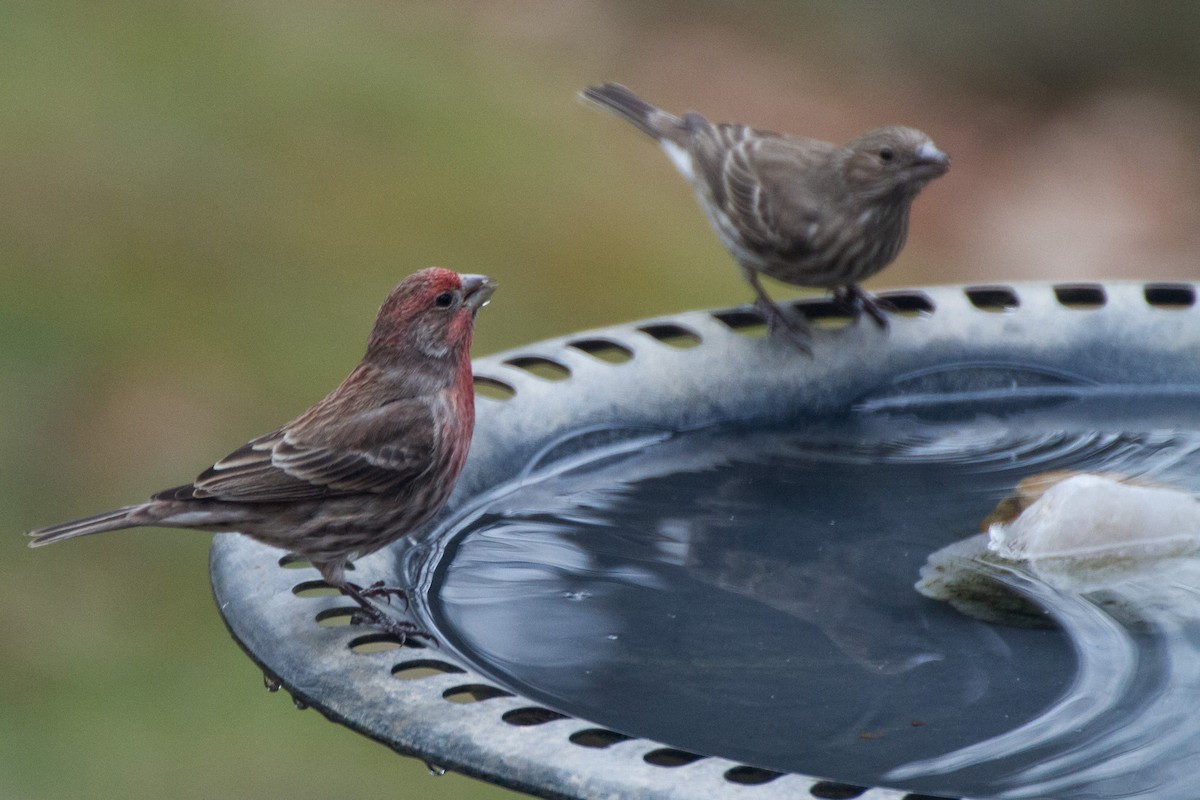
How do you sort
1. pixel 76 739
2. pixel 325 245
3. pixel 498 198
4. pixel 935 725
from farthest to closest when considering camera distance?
pixel 498 198 < pixel 325 245 < pixel 76 739 < pixel 935 725

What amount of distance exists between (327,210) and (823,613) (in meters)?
5.88

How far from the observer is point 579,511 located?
3580 mm

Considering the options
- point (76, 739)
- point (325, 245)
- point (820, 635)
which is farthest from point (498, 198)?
point (820, 635)

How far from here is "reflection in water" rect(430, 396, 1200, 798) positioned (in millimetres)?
2531

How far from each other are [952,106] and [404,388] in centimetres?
855

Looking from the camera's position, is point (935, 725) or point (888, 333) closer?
point (935, 725)

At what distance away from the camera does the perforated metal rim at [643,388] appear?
8.32 feet

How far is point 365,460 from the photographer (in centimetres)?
337

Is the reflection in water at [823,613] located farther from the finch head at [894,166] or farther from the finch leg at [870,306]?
the finch head at [894,166]

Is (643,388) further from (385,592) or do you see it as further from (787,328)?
(385,592)

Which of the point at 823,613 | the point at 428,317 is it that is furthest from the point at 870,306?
the point at 823,613

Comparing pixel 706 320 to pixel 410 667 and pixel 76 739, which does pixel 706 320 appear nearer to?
pixel 410 667

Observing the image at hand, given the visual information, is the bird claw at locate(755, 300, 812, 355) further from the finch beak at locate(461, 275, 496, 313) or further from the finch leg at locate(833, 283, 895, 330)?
the finch beak at locate(461, 275, 496, 313)

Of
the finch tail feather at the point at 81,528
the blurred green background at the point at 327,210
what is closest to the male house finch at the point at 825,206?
the blurred green background at the point at 327,210
